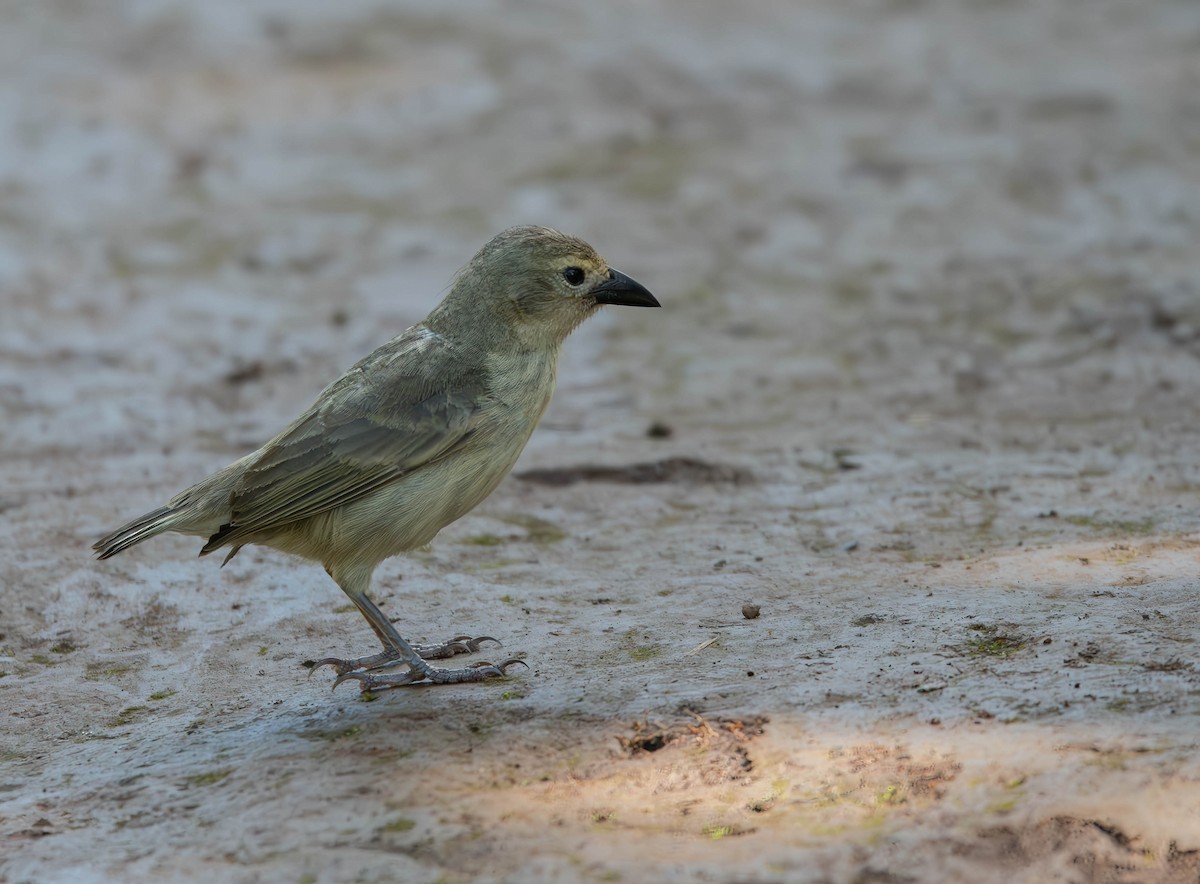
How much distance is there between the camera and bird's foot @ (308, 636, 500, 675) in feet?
14.9

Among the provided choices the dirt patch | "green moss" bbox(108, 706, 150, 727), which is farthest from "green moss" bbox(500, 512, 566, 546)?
"green moss" bbox(108, 706, 150, 727)

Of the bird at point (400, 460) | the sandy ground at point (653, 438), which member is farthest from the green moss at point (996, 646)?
the bird at point (400, 460)

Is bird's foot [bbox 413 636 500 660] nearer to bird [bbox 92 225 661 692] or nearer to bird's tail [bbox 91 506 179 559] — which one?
bird [bbox 92 225 661 692]

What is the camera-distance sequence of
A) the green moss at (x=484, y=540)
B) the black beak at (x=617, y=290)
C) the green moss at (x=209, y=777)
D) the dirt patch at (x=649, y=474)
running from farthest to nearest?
the dirt patch at (x=649, y=474), the green moss at (x=484, y=540), the black beak at (x=617, y=290), the green moss at (x=209, y=777)

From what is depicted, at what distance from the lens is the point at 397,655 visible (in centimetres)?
457

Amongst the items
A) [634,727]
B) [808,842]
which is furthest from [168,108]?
[808,842]

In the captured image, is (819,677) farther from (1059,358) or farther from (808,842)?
(1059,358)

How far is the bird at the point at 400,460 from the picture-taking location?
454 cm

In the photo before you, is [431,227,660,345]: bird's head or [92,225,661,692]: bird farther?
[431,227,660,345]: bird's head

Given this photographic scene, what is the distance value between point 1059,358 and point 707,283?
2.40 meters

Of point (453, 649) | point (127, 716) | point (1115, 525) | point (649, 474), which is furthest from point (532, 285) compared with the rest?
point (1115, 525)

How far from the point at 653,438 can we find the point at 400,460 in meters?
2.67

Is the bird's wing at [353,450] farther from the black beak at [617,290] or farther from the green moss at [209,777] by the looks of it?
the green moss at [209,777]

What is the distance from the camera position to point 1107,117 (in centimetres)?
1064
